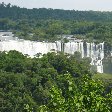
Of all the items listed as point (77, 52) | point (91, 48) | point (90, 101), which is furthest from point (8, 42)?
point (90, 101)

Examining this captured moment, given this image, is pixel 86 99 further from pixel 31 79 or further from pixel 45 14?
pixel 45 14

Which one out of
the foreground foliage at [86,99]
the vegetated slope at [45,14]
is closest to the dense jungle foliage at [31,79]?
the foreground foliage at [86,99]

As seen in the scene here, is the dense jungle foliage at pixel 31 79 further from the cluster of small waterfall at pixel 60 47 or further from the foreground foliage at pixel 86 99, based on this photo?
the foreground foliage at pixel 86 99

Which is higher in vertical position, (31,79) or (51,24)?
(51,24)

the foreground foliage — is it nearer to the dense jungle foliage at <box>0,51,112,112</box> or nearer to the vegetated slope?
the dense jungle foliage at <box>0,51,112,112</box>

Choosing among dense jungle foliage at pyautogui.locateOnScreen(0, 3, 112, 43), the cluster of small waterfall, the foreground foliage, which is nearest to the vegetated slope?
dense jungle foliage at pyautogui.locateOnScreen(0, 3, 112, 43)

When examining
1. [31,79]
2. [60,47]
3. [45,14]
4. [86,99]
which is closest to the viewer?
[86,99]

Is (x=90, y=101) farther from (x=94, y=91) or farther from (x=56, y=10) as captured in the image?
(x=56, y=10)

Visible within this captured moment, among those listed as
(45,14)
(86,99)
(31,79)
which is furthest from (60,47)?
(45,14)

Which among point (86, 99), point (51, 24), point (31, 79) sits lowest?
point (31, 79)
